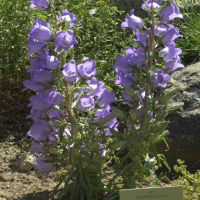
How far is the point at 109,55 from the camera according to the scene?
163 inches

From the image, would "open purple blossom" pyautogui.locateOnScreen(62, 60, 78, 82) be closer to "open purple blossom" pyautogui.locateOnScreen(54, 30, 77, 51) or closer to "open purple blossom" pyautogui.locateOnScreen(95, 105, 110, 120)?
"open purple blossom" pyautogui.locateOnScreen(54, 30, 77, 51)

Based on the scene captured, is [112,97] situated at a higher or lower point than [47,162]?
higher

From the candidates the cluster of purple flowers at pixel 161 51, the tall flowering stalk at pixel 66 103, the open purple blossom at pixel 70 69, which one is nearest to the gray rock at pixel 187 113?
the tall flowering stalk at pixel 66 103

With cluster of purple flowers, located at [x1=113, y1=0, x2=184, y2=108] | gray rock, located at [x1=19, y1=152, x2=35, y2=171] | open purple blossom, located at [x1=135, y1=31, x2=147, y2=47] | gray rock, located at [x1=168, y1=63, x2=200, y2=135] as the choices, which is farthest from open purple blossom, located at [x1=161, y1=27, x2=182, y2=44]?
gray rock, located at [x1=19, y1=152, x2=35, y2=171]

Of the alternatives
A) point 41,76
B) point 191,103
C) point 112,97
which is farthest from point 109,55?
point 41,76

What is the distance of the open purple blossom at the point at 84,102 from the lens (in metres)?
2.21

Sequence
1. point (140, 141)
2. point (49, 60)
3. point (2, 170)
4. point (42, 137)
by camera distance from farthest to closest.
Answer: point (2, 170) → point (42, 137) → point (140, 141) → point (49, 60)

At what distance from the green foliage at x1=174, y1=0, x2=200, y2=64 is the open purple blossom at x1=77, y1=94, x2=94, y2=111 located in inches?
110

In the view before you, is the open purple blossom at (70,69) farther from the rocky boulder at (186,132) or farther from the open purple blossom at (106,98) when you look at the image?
the rocky boulder at (186,132)

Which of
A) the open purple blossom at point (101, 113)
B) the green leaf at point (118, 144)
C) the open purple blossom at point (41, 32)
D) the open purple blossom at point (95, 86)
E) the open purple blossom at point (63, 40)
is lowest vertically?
the green leaf at point (118, 144)

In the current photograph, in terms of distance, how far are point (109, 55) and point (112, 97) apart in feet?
6.26

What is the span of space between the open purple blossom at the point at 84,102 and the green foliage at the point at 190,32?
2.79m

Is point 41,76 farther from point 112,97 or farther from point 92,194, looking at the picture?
point 92,194

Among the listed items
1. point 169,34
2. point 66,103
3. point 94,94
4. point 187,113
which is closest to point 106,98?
point 94,94
